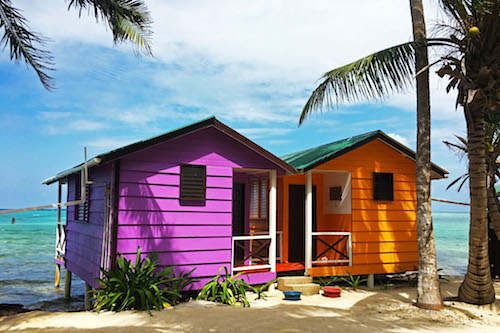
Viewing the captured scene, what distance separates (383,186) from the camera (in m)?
12.0

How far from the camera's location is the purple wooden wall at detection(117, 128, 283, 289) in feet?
28.6

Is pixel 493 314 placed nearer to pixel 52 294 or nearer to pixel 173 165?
pixel 173 165

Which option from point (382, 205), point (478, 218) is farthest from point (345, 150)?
point (478, 218)

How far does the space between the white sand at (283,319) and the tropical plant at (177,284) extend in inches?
13.1

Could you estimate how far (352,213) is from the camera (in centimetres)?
1148

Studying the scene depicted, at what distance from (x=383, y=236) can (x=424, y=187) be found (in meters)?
3.39

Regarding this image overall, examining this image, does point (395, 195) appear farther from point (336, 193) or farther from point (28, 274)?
point (28, 274)

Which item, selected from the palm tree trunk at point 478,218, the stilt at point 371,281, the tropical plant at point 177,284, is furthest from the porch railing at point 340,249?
the tropical plant at point 177,284

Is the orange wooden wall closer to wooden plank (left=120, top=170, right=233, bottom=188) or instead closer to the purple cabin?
the purple cabin

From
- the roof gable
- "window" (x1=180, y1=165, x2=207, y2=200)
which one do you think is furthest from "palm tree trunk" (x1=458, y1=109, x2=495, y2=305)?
"window" (x1=180, y1=165, x2=207, y2=200)

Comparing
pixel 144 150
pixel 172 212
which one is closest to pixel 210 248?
pixel 172 212

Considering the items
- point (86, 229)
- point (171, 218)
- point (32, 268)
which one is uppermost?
point (171, 218)

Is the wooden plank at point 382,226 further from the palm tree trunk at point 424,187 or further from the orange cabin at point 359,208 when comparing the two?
the palm tree trunk at point 424,187

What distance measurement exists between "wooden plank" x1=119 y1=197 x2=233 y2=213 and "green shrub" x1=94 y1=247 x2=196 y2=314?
0.88 m
